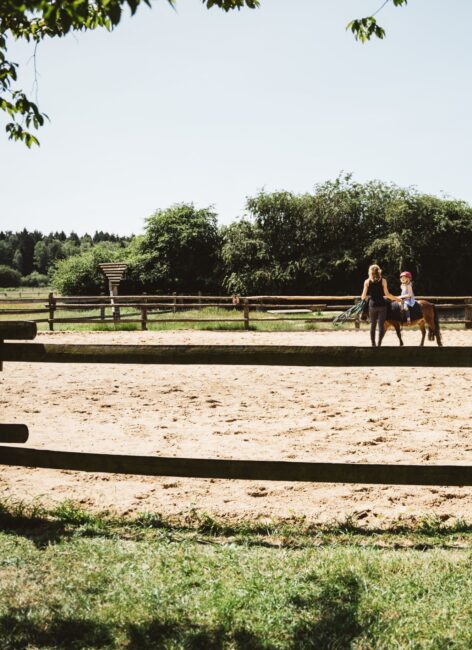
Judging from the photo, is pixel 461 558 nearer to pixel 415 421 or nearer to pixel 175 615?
pixel 175 615

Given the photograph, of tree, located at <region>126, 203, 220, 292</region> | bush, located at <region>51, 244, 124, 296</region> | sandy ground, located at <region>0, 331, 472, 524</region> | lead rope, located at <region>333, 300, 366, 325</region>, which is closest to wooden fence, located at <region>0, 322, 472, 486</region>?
sandy ground, located at <region>0, 331, 472, 524</region>

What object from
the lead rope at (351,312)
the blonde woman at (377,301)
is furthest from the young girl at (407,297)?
the lead rope at (351,312)

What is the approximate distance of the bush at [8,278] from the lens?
413ft

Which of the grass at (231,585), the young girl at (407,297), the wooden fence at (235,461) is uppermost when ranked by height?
the young girl at (407,297)

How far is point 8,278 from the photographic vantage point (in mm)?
127375

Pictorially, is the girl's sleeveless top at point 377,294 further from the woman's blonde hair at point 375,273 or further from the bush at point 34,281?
the bush at point 34,281

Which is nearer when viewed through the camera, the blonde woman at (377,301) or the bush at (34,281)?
the blonde woman at (377,301)

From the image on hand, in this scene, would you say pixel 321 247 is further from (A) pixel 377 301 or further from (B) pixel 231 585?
(B) pixel 231 585

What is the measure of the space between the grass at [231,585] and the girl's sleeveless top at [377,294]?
8.81 m

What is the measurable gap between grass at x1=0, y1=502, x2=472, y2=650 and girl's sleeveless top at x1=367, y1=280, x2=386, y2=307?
28.9 ft

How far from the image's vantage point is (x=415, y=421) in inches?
259

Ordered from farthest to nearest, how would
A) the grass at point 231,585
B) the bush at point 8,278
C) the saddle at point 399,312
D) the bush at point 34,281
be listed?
the bush at point 34,281 → the bush at point 8,278 → the saddle at point 399,312 → the grass at point 231,585

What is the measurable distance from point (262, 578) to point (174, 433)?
3373 millimetres

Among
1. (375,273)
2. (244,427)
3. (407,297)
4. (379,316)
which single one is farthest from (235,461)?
(407,297)
